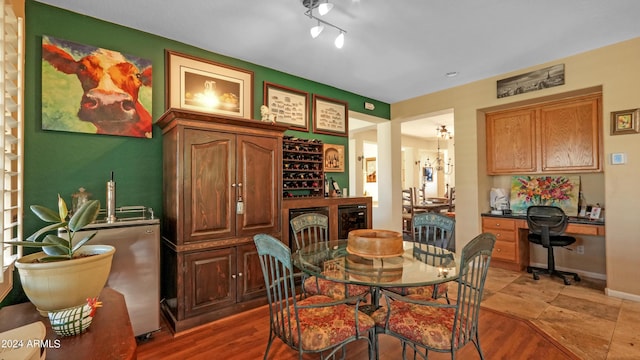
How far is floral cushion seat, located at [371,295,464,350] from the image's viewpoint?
5.17ft

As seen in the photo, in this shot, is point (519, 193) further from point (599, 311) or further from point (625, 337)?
point (625, 337)

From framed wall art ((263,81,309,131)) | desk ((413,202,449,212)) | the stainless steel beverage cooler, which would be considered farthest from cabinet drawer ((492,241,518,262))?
the stainless steel beverage cooler

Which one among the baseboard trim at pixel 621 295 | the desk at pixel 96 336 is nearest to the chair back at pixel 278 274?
the desk at pixel 96 336

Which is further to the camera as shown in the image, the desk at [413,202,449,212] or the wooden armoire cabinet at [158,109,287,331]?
the desk at [413,202,449,212]

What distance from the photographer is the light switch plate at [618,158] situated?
3189mm

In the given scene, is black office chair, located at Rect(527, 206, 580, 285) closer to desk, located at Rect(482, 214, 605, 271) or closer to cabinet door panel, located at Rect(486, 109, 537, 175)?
desk, located at Rect(482, 214, 605, 271)

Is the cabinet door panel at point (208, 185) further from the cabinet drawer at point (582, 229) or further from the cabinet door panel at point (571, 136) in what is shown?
the cabinet door panel at point (571, 136)

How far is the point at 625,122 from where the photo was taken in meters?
3.19

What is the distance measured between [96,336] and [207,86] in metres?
2.85

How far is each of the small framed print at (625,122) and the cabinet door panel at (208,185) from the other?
4238 mm

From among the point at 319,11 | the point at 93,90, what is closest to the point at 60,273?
the point at 93,90

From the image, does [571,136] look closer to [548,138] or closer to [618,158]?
[548,138]

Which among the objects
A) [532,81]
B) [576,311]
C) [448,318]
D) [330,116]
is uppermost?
[532,81]

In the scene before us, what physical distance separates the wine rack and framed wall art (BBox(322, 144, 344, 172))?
455 millimetres
